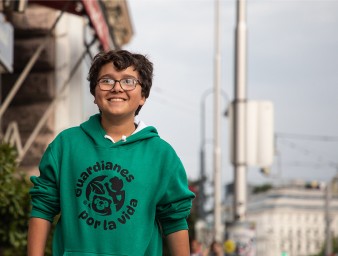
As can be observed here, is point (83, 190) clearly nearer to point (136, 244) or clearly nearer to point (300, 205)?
point (136, 244)

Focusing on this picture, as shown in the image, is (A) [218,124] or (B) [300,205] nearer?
(A) [218,124]

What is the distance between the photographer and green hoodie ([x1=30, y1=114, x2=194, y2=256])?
3.53 metres

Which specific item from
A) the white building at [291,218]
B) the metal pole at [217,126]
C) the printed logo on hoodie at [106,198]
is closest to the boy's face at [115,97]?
the printed logo on hoodie at [106,198]

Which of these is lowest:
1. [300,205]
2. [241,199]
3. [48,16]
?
[300,205]

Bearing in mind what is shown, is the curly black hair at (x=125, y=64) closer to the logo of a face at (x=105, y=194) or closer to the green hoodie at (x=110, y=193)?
the green hoodie at (x=110, y=193)

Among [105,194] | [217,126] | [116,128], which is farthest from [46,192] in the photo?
[217,126]

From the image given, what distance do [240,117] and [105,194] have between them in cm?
1244

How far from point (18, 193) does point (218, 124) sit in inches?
987

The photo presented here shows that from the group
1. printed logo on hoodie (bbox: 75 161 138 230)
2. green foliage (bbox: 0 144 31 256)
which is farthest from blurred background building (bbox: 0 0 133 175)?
printed logo on hoodie (bbox: 75 161 138 230)

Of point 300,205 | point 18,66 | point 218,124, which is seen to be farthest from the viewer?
point 300,205

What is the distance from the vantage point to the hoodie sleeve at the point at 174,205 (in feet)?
11.9

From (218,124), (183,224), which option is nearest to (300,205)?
(218,124)

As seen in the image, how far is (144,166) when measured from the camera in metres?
3.60

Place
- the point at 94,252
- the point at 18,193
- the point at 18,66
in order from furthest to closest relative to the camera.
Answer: the point at 18,66, the point at 18,193, the point at 94,252
